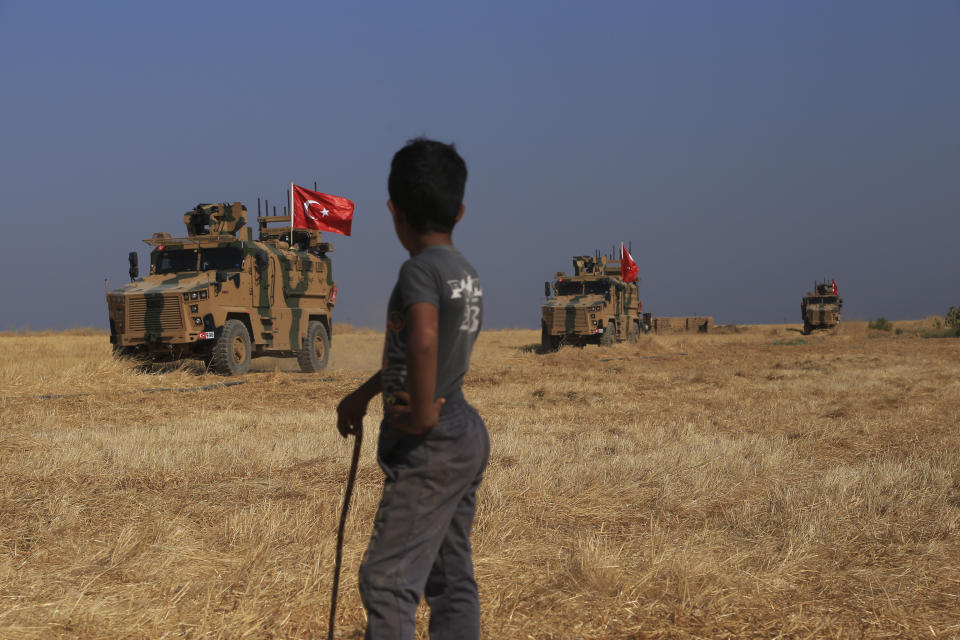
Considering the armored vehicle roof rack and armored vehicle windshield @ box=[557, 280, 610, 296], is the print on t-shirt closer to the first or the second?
the armored vehicle roof rack

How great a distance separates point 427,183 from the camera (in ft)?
7.79

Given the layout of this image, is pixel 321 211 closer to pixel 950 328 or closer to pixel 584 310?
pixel 584 310

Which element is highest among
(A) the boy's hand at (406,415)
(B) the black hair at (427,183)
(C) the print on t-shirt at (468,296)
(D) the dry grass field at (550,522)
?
(B) the black hair at (427,183)

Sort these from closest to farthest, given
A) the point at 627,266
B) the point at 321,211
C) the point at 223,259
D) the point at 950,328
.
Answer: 1. the point at 223,259
2. the point at 321,211
3. the point at 627,266
4. the point at 950,328

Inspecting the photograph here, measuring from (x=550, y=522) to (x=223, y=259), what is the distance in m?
12.0

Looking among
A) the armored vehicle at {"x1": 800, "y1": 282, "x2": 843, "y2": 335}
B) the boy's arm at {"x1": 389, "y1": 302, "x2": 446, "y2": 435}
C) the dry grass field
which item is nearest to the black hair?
the boy's arm at {"x1": 389, "y1": 302, "x2": 446, "y2": 435}

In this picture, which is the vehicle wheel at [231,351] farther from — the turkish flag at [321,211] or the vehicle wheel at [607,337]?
the vehicle wheel at [607,337]

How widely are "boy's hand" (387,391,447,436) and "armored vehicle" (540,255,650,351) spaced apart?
2059 centimetres

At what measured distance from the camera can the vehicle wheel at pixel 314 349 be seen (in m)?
17.7

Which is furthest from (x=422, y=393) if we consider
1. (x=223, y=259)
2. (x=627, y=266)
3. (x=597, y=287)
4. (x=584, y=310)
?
(x=627, y=266)

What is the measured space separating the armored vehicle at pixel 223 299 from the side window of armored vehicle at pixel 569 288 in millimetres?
8202

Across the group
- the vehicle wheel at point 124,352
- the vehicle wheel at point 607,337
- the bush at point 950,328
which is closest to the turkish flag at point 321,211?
the vehicle wheel at point 124,352

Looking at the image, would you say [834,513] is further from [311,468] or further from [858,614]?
[311,468]

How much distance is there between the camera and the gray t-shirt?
90.0 inches
